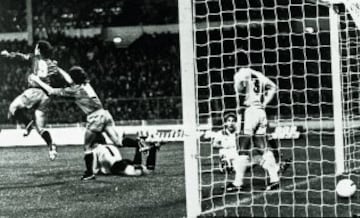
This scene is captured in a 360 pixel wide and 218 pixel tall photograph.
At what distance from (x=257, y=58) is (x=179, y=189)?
1602 cm

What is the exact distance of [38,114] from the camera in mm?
16766

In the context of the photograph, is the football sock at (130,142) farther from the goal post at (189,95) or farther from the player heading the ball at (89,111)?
the goal post at (189,95)

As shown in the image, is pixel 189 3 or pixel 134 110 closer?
pixel 189 3

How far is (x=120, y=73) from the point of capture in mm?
25516

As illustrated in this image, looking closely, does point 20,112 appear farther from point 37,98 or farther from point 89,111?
point 89,111

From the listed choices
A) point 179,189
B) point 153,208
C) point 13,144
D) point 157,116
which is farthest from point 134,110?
point 153,208

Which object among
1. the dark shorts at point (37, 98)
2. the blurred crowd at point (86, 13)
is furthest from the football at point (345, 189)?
the blurred crowd at point (86, 13)

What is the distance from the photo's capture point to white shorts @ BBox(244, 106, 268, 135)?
891 centimetres

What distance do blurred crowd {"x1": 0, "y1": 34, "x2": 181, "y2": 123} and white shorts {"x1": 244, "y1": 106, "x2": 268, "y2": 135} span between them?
39.5 ft

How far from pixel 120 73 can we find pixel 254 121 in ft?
55.4

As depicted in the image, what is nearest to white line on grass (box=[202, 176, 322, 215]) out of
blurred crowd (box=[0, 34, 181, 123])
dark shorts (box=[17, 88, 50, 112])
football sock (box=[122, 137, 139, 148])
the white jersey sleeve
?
the white jersey sleeve

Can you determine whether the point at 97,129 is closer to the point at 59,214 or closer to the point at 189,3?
the point at 59,214

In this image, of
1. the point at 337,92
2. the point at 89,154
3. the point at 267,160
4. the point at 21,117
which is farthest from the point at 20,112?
the point at 267,160

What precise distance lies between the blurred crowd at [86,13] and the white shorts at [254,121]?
19233mm
